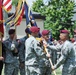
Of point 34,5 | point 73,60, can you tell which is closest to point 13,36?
point 73,60

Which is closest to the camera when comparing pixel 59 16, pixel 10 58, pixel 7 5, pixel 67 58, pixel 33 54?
pixel 67 58

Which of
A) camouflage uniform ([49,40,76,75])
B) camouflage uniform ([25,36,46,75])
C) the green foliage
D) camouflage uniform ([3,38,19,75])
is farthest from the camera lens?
the green foliage

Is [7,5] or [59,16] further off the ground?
[7,5]

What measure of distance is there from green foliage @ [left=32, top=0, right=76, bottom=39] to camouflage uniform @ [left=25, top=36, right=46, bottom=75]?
112 ft

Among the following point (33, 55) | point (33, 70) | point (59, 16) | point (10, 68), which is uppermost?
point (33, 55)

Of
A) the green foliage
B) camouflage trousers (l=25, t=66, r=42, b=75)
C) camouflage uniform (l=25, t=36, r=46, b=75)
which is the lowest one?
the green foliage

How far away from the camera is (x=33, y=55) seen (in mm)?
8992

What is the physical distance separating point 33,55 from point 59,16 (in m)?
34.6

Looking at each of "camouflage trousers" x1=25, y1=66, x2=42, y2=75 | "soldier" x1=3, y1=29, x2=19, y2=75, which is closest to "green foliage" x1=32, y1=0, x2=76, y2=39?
"soldier" x1=3, y1=29, x2=19, y2=75

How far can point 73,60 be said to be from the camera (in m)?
8.58

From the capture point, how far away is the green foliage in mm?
43275

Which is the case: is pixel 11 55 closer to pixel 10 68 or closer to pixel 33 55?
pixel 10 68

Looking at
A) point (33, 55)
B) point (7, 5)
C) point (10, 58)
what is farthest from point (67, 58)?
point (7, 5)

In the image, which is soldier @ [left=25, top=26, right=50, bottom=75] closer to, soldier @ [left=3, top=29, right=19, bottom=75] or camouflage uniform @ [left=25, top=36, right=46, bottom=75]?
camouflage uniform @ [left=25, top=36, right=46, bottom=75]
